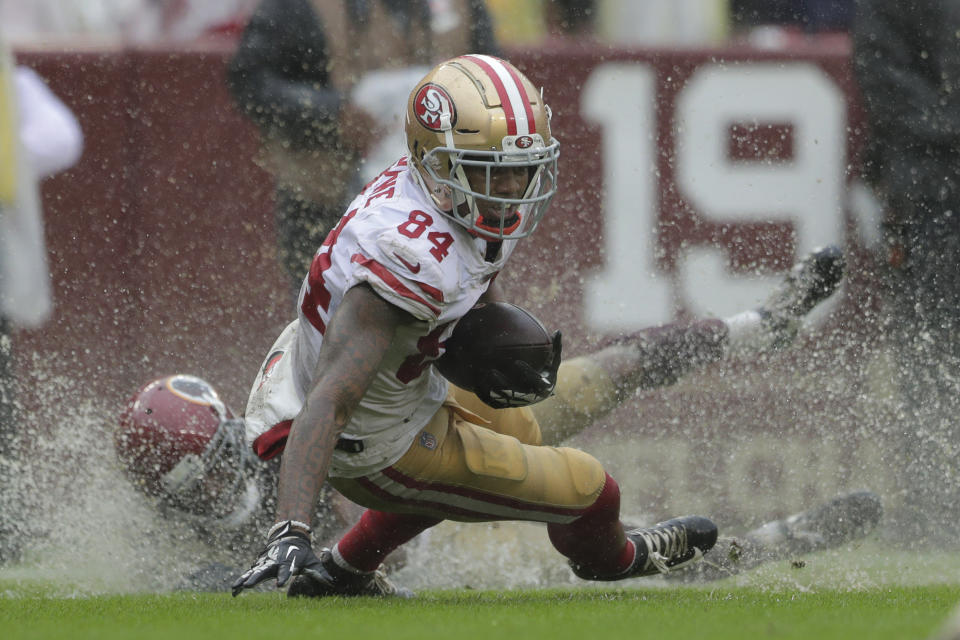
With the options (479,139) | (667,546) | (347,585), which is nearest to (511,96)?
(479,139)

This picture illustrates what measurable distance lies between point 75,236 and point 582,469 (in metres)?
2.87

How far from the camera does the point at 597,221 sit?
6.08 metres

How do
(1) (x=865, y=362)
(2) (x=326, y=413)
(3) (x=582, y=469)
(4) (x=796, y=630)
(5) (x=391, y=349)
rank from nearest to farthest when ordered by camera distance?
1. (4) (x=796, y=630)
2. (2) (x=326, y=413)
3. (5) (x=391, y=349)
4. (3) (x=582, y=469)
5. (1) (x=865, y=362)

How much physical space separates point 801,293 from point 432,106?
1675 millimetres

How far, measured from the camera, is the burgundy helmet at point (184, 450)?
4.32 m

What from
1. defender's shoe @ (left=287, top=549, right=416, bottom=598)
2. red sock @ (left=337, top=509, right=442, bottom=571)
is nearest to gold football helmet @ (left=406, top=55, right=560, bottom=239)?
red sock @ (left=337, top=509, right=442, bottom=571)

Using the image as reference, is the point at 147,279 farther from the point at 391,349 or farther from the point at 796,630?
the point at 796,630

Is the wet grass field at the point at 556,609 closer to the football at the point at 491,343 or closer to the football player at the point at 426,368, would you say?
the football player at the point at 426,368

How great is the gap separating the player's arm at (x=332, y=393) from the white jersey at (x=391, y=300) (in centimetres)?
5

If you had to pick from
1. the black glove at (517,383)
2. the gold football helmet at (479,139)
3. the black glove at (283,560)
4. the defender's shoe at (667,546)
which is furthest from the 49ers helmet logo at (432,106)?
the defender's shoe at (667,546)

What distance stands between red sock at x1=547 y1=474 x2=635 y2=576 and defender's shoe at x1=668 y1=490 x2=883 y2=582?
1.83 feet

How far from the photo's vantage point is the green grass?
2.94 m

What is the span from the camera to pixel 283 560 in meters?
3.00

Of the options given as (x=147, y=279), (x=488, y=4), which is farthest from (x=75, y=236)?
(x=488, y=4)
